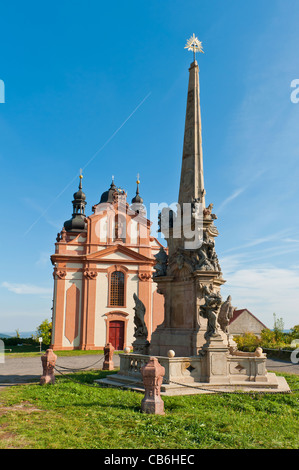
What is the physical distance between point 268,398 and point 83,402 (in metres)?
4.73

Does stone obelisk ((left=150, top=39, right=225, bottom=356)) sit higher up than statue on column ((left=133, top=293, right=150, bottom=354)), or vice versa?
stone obelisk ((left=150, top=39, right=225, bottom=356))

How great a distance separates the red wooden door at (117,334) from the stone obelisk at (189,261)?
76.1 feet

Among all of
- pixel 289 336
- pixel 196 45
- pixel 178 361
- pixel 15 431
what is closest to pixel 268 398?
pixel 178 361

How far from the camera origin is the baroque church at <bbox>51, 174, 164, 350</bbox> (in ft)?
116

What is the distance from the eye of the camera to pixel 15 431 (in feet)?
23.5

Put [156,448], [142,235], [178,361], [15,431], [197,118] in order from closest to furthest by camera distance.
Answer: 1. [156,448]
2. [15,431]
3. [178,361]
4. [197,118]
5. [142,235]

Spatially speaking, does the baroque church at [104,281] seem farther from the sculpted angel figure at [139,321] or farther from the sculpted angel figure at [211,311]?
the sculpted angel figure at [211,311]

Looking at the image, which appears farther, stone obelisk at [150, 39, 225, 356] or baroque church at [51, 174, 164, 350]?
baroque church at [51, 174, 164, 350]

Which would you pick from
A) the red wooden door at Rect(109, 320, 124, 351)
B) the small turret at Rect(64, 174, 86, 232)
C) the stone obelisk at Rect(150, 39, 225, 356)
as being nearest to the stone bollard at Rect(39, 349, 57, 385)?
the stone obelisk at Rect(150, 39, 225, 356)

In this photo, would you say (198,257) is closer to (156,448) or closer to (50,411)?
(50,411)

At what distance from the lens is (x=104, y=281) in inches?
1452

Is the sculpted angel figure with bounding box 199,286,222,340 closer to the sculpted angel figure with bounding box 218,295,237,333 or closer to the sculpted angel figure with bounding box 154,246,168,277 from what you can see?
the sculpted angel figure with bounding box 218,295,237,333

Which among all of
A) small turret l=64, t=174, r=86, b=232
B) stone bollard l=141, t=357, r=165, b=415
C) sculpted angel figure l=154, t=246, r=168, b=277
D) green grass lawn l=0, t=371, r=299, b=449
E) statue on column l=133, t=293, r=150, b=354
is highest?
small turret l=64, t=174, r=86, b=232

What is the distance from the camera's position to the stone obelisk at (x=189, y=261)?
12453 mm
